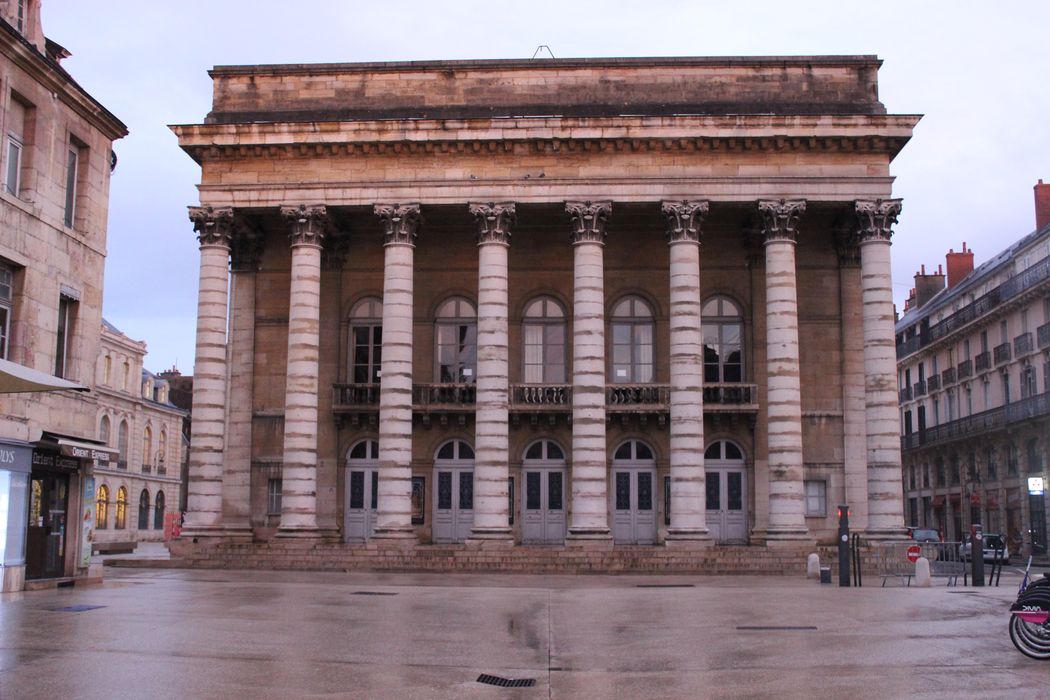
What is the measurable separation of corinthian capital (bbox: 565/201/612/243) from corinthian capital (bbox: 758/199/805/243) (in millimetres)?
4560

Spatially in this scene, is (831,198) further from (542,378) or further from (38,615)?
(38,615)

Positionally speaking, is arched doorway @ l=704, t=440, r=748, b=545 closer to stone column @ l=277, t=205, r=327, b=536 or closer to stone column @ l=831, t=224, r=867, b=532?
stone column @ l=831, t=224, r=867, b=532

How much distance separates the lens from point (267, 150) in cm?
3431

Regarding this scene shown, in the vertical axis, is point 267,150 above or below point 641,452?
above

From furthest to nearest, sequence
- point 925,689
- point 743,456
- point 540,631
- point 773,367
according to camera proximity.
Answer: point 743,456
point 773,367
point 540,631
point 925,689

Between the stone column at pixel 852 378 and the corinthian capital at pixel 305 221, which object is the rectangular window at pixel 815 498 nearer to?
the stone column at pixel 852 378

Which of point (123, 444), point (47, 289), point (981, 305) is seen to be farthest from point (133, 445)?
point (47, 289)

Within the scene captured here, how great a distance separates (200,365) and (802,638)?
23747mm

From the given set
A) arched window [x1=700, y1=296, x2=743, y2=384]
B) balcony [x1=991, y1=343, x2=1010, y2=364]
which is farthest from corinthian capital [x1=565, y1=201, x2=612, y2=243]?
balcony [x1=991, y1=343, x2=1010, y2=364]

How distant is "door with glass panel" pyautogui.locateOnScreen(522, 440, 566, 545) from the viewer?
1419 inches

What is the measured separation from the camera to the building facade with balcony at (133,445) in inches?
2749

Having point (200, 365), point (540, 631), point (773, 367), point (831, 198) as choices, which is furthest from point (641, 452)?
point (540, 631)

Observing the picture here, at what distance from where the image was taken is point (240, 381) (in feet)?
120

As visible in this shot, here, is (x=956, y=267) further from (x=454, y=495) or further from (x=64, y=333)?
(x=64, y=333)
